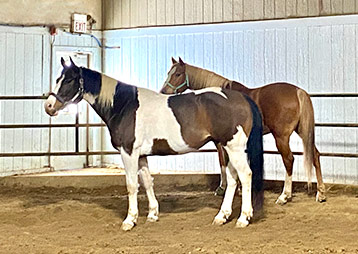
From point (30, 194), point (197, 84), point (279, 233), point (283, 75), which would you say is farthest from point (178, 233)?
point (283, 75)

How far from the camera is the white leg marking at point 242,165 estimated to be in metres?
4.21

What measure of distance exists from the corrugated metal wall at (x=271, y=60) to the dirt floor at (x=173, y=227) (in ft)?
3.58

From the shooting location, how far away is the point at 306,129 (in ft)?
17.4

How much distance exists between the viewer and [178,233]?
4.04 m

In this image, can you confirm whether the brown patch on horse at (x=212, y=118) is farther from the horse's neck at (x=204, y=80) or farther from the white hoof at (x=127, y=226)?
the horse's neck at (x=204, y=80)

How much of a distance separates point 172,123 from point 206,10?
3845 millimetres

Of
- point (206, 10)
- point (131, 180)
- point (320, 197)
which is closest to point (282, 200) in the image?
point (320, 197)

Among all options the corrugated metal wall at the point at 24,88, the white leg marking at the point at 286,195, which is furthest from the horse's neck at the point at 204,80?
the corrugated metal wall at the point at 24,88

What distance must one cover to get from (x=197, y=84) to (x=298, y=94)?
1074 millimetres

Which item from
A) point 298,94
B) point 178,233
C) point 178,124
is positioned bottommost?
point 178,233

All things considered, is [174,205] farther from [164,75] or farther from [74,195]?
[164,75]

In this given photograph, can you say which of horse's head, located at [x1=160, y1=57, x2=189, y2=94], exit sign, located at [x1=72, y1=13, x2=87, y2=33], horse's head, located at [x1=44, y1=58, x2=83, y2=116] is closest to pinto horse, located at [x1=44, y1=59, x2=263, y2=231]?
horse's head, located at [x1=44, y1=58, x2=83, y2=116]

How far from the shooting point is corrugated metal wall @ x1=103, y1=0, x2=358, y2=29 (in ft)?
22.1

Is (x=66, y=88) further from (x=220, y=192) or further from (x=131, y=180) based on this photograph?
(x=220, y=192)
